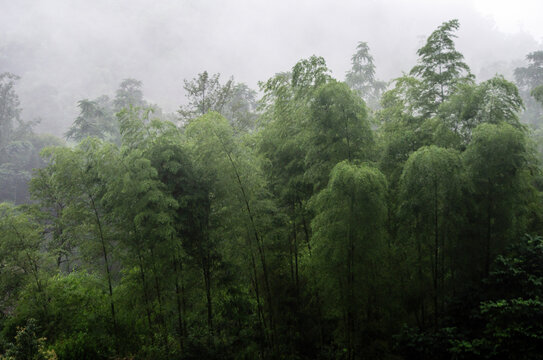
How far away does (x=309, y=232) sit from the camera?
7441 mm

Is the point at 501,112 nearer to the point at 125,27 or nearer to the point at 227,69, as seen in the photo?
the point at 227,69

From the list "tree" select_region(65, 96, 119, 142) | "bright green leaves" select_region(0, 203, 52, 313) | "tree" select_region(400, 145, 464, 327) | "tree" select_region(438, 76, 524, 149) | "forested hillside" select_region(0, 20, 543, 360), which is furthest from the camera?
"tree" select_region(65, 96, 119, 142)

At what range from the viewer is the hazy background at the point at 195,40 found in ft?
234

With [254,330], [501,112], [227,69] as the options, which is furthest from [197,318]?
[227,69]

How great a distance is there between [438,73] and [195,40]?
111570mm

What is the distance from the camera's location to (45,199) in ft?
34.0

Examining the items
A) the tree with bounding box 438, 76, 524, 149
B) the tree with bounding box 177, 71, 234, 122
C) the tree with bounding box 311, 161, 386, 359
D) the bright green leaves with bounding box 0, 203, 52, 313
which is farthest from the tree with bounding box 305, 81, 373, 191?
Answer: the tree with bounding box 177, 71, 234, 122

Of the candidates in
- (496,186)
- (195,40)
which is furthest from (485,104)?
(195,40)

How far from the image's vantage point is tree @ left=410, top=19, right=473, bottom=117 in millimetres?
6438

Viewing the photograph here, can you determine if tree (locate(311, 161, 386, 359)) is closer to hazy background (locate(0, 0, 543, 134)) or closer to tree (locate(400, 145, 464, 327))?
tree (locate(400, 145, 464, 327))

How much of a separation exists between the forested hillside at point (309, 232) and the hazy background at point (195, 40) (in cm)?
6425

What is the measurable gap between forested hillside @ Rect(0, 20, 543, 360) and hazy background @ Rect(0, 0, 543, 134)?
64.2m

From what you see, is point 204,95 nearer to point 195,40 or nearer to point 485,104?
point 485,104

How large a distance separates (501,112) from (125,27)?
119 metres
